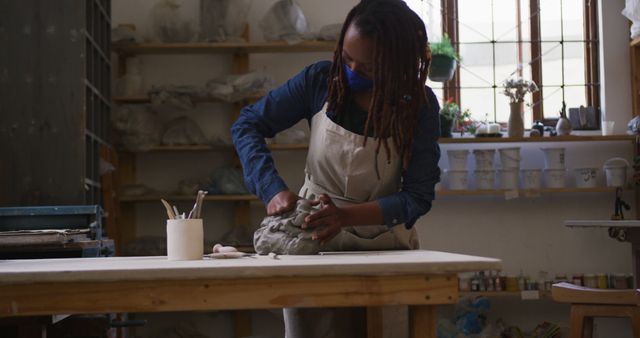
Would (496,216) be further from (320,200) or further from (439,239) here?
(320,200)

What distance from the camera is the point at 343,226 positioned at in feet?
7.42

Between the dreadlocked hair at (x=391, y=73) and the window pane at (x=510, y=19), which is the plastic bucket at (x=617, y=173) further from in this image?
the dreadlocked hair at (x=391, y=73)

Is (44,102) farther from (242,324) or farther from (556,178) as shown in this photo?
(556,178)

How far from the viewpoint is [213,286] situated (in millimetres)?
1699

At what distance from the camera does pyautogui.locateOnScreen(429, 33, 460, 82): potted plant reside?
5539 mm

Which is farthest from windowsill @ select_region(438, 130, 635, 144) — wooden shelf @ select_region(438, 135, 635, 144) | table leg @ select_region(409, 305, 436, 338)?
table leg @ select_region(409, 305, 436, 338)

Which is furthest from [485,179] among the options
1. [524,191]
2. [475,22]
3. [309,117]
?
[309,117]

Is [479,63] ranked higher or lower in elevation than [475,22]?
lower

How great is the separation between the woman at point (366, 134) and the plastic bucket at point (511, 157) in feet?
10.5

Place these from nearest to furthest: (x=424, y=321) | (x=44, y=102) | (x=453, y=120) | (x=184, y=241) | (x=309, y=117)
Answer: (x=424, y=321) → (x=184, y=241) → (x=309, y=117) → (x=44, y=102) → (x=453, y=120)

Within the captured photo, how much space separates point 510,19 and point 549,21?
26cm

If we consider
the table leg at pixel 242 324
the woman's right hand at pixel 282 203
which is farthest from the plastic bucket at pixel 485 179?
the woman's right hand at pixel 282 203

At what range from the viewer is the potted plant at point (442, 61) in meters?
5.54

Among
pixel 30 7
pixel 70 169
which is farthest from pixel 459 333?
pixel 30 7
